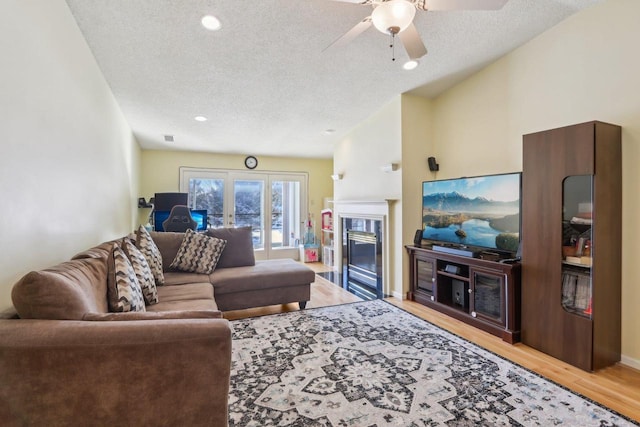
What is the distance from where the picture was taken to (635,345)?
220cm

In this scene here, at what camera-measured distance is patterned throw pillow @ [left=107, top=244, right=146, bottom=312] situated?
1.64 m

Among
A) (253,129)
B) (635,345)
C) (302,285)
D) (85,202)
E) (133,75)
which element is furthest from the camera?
(253,129)

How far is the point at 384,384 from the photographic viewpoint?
6.40 feet

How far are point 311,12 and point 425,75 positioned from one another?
1608 mm

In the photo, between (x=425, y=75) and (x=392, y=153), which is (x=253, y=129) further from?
(x=425, y=75)

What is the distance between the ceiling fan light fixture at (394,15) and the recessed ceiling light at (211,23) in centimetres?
123

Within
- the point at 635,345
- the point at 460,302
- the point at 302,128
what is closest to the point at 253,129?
the point at 302,128

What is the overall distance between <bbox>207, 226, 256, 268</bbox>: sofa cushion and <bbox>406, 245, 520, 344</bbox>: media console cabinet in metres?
1.96

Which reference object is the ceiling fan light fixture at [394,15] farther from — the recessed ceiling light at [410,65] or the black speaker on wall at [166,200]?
the black speaker on wall at [166,200]

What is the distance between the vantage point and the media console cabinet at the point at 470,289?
262 centimetres

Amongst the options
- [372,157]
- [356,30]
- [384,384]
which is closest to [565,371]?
[384,384]

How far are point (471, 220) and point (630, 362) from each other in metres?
1.54

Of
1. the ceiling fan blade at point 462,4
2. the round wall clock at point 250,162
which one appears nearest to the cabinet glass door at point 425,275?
the ceiling fan blade at point 462,4

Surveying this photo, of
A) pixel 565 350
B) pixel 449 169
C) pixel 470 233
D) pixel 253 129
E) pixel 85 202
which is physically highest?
pixel 253 129
